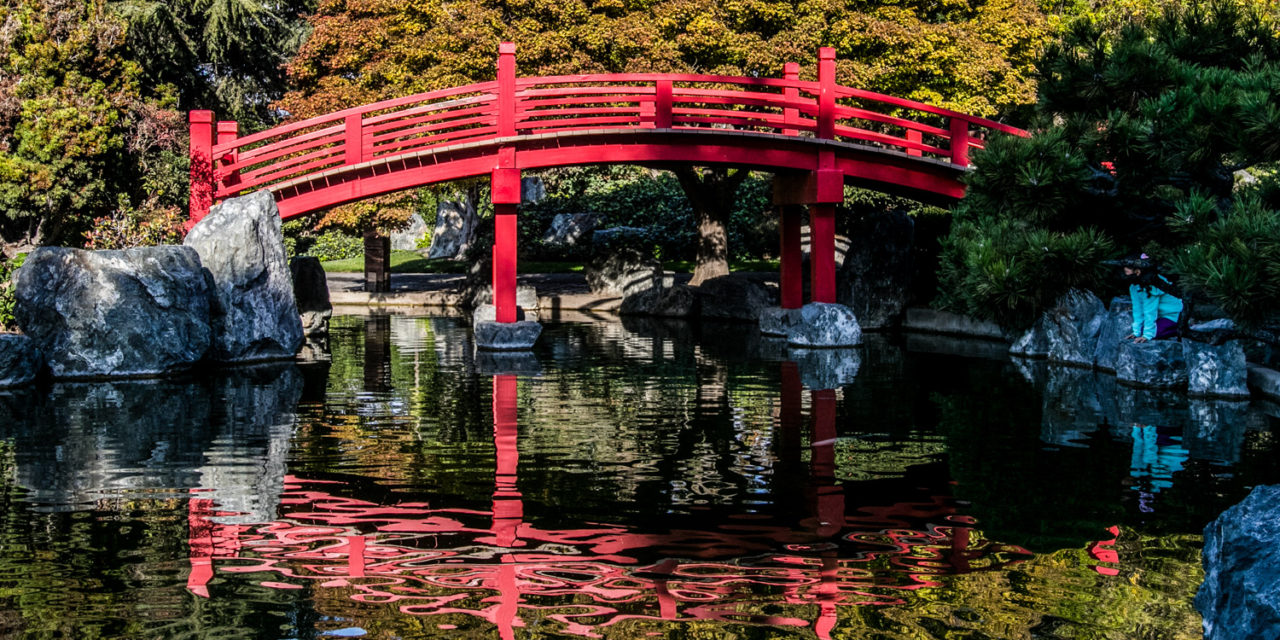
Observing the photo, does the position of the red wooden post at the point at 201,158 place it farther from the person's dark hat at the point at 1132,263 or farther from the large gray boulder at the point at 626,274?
the person's dark hat at the point at 1132,263

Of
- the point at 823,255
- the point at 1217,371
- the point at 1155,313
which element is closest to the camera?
the point at 1217,371

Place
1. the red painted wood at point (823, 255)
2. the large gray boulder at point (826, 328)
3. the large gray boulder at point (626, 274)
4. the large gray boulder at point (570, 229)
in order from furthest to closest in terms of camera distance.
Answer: the large gray boulder at point (570, 229)
the large gray boulder at point (626, 274)
the red painted wood at point (823, 255)
the large gray boulder at point (826, 328)

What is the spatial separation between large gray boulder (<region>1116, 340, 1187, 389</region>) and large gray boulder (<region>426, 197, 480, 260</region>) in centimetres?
2856

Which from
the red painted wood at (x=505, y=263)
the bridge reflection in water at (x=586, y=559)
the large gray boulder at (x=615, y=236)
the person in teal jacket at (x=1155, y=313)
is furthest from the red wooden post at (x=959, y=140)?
the large gray boulder at (x=615, y=236)

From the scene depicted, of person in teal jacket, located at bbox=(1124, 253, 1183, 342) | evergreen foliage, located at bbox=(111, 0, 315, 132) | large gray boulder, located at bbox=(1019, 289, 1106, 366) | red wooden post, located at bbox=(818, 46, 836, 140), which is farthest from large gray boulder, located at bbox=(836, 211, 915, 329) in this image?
evergreen foliage, located at bbox=(111, 0, 315, 132)

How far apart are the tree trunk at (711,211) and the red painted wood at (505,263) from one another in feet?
24.2

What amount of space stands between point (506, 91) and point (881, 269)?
8684mm

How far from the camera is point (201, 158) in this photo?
19031mm

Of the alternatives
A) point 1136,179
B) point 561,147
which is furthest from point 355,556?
point 561,147

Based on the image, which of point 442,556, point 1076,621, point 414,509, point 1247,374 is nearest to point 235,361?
point 414,509

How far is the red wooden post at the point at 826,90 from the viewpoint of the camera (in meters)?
20.6

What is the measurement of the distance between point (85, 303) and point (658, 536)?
10544 millimetres

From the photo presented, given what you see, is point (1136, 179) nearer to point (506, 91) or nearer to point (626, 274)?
point (506, 91)

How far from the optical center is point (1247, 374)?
14.9m
